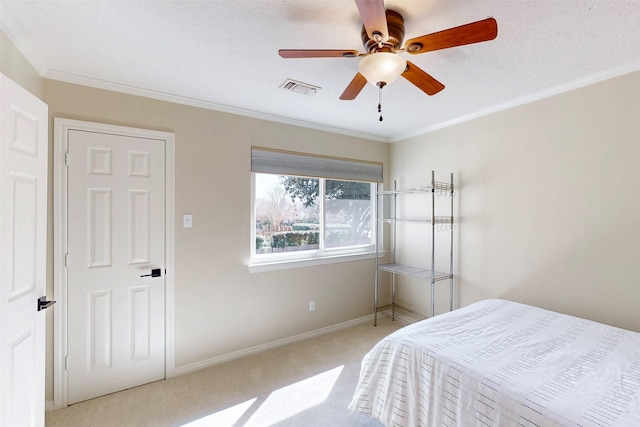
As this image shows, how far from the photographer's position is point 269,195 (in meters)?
3.01

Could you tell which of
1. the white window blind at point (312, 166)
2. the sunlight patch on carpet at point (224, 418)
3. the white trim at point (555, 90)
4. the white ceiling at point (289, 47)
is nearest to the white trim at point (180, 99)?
the white ceiling at point (289, 47)

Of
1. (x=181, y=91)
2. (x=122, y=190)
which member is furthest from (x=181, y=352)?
(x=181, y=91)

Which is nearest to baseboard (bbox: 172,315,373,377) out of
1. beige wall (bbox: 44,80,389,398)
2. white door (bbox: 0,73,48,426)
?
beige wall (bbox: 44,80,389,398)

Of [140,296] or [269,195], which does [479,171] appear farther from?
[140,296]

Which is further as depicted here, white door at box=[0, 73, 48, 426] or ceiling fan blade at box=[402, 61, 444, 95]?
ceiling fan blade at box=[402, 61, 444, 95]

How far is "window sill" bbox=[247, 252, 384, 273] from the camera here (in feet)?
9.27

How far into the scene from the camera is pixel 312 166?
3195 mm

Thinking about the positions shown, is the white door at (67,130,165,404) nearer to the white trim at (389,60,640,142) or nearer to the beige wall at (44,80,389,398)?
the beige wall at (44,80,389,398)

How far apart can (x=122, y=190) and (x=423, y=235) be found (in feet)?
10.3

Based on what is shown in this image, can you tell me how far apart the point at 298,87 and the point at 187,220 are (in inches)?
59.7

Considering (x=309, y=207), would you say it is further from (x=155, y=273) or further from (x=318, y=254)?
(x=155, y=273)

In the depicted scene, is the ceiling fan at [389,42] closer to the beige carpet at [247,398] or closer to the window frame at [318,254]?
the window frame at [318,254]

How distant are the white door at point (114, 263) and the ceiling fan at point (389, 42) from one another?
5.61 feet

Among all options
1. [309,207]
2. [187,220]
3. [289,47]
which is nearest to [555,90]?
[289,47]
